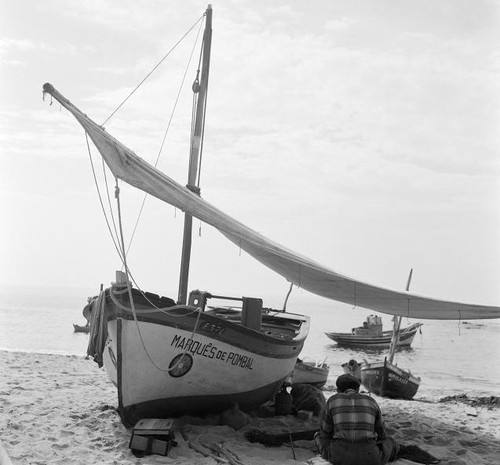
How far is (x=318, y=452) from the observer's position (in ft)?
21.7

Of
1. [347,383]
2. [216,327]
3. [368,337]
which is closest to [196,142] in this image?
[216,327]

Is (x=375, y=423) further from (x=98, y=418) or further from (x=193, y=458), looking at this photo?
(x=98, y=418)

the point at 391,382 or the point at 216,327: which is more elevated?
the point at 216,327

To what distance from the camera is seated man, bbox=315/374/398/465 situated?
5.67 m

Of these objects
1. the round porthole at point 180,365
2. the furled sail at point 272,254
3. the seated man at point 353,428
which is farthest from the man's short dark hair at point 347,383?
the furled sail at point 272,254

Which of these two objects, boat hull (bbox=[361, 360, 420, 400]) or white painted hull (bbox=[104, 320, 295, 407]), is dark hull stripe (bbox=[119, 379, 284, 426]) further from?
boat hull (bbox=[361, 360, 420, 400])

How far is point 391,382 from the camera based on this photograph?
1399cm

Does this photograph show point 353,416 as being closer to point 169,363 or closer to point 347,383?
point 347,383

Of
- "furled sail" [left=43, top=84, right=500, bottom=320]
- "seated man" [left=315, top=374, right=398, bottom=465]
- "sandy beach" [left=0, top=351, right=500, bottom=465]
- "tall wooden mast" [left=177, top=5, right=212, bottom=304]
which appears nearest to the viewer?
"seated man" [left=315, top=374, right=398, bottom=465]

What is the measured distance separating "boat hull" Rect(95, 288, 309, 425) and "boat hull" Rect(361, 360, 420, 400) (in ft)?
22.5

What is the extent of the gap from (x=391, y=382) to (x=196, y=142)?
25.8ft

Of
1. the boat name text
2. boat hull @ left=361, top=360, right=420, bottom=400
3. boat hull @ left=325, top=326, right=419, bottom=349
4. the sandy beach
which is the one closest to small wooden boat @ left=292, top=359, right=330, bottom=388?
the sandy beach

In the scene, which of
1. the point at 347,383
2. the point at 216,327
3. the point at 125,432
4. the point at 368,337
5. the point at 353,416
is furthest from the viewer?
the point at 368,337

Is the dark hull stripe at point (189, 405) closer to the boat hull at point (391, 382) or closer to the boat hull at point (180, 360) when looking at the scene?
the boat hull at point (180, 360)
